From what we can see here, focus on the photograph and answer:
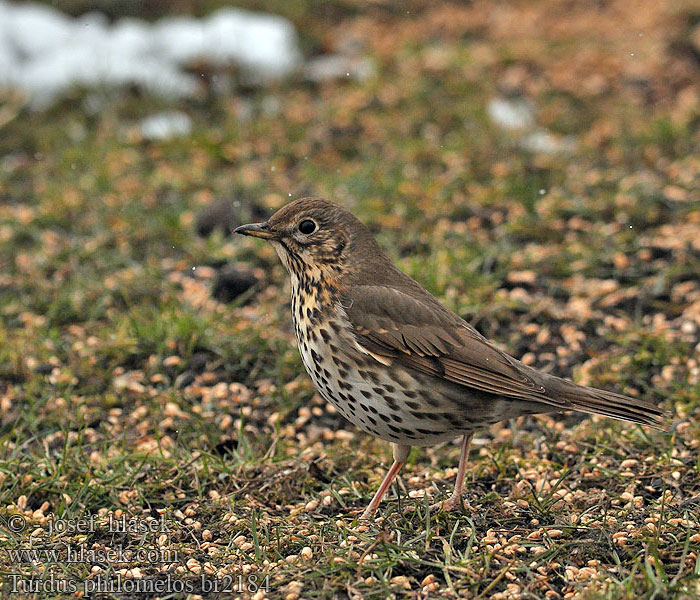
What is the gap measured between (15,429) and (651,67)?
5.90 metres

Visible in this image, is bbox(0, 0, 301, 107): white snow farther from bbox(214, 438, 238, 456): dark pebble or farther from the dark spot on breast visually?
the dark spot on breast

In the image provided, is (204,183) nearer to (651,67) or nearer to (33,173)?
(33,173)

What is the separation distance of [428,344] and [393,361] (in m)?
0.16

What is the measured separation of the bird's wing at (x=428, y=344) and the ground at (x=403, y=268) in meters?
0.51

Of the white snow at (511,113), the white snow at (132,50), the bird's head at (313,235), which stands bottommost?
the bird's head at (313,235)

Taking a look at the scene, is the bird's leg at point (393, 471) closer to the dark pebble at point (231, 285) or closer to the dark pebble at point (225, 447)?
the dark pebble at point (225, 447)

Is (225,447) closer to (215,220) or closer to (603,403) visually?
(603,403)

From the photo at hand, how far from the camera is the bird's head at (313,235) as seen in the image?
396cm

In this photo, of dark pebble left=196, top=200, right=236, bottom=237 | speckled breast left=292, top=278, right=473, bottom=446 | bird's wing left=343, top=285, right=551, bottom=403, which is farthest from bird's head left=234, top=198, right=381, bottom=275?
dark pebble left=196, top=200, right=236, bottom=237

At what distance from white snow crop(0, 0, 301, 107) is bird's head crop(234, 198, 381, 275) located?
4.39 metres

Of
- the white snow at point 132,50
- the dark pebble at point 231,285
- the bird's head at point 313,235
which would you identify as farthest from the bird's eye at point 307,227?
the white snow at point 132,50

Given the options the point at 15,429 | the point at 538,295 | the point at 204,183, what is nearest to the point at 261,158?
the point at 204,183

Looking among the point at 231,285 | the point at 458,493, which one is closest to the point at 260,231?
the point at 458,493

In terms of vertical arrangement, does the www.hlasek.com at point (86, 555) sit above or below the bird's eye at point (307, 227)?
below
